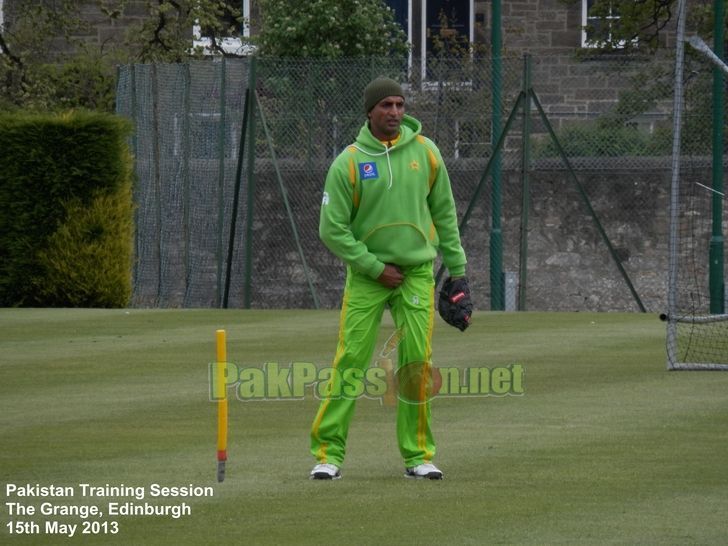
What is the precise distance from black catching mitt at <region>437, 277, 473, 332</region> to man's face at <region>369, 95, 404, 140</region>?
0.87 meters

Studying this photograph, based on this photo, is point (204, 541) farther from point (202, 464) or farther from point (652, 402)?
point (652, 402)

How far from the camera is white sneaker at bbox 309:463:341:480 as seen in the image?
28.7 feet

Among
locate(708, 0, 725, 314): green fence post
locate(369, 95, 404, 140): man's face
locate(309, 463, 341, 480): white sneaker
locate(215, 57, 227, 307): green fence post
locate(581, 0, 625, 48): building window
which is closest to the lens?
locate(309, 463, 341, 480): white sneaker

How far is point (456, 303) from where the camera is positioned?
920 cm

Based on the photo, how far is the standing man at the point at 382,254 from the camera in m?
8.83

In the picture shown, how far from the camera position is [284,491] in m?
8.47

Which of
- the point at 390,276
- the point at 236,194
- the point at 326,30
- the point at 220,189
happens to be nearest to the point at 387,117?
the point at 390,276

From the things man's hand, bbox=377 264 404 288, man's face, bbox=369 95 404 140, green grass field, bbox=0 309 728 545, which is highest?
man's face, bbox=369 95 404 140

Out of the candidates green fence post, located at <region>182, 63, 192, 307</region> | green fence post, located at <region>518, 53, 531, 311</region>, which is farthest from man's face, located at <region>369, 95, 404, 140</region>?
green fence post, located at <region>182, 63, 192, 307</region>

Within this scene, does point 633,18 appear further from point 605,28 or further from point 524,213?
point 524,213

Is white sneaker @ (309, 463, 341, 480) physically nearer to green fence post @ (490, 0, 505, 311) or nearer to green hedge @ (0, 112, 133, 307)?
green hedge @ (0, 112, 133, 307)

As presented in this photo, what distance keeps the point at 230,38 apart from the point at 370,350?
24842 mm

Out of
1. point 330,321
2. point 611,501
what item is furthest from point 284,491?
point 330,321

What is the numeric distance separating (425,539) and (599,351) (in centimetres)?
848
